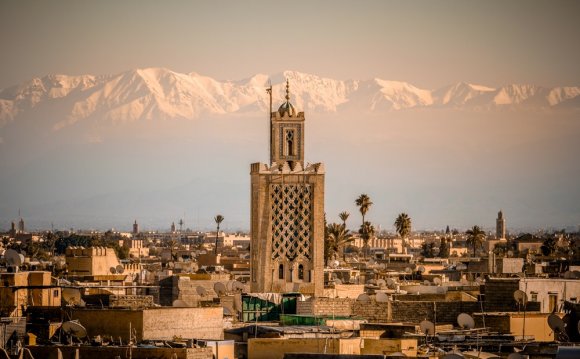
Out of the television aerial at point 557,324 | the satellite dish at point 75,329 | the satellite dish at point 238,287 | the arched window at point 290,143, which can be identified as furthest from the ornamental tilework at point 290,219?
the satellite dish at point 75,329

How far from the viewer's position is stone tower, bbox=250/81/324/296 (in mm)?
47156

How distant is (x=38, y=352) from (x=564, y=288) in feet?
64.1

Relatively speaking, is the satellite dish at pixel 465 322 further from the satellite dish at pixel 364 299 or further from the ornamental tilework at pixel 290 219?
the ornamental tilework at pixel 290 219

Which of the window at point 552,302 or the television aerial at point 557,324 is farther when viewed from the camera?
the window at point 552,302

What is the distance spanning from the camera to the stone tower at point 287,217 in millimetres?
47156

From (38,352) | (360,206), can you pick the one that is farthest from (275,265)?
(360,206)

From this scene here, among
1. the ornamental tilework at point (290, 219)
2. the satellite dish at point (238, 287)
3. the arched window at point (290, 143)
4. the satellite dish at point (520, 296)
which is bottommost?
the satellite dish at point (520, 296)

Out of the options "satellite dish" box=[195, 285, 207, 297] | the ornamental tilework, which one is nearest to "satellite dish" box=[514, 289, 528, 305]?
the ornamental tilework

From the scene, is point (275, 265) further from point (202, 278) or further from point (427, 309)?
point (202, 278)

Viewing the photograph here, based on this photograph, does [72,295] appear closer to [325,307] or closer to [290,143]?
[325,307]

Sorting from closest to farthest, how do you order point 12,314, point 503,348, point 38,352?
point 38,352, point 503,348, point 12,314

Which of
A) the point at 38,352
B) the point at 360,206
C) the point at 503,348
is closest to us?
the point at 38,352

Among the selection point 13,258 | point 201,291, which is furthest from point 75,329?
point 201,291

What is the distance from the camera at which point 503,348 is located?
32469mm
